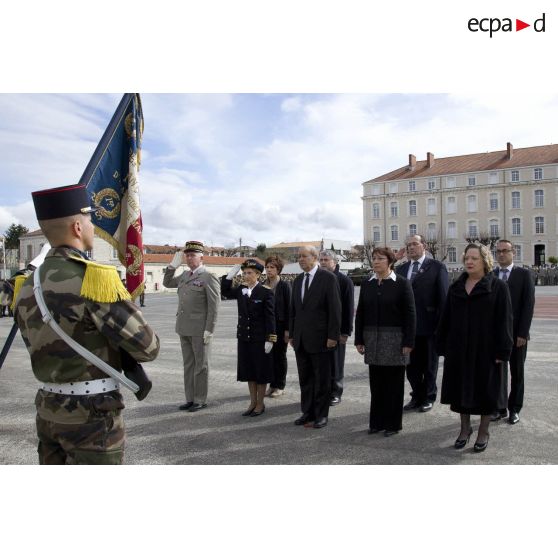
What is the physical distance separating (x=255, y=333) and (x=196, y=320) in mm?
803

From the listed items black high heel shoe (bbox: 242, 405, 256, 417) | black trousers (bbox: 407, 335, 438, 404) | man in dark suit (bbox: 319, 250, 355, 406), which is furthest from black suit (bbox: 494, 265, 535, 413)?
black high heel shoe (bbox: 242, 405, 256, 417)

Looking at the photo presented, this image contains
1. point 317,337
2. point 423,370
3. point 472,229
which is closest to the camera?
point 317,337

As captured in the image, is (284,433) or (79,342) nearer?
(79,342)

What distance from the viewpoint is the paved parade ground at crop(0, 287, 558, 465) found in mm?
4801

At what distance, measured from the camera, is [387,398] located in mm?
5609

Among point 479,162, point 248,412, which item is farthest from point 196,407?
point 479,162

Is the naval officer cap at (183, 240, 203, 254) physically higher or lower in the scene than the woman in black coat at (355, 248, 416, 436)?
higher

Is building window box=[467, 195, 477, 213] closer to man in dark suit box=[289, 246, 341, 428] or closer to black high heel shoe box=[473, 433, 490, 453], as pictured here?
man in dark suit box=[289, 246, 341, 428]

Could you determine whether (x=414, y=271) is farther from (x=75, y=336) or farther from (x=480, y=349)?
(x=75, y=336)

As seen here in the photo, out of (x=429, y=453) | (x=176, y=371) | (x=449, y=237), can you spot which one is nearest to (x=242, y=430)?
(x=429, y=453)

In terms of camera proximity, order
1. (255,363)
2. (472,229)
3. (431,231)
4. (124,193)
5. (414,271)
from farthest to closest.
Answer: (431,231)
(472,229)
(414,271)
(255,363)
(124,193)

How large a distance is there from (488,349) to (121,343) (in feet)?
11.9

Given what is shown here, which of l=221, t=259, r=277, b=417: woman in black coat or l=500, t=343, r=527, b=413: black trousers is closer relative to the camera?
l=500, t=343, r=527, b=413: black trousers

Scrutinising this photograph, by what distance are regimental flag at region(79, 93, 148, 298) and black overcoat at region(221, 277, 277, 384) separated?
6.53ft
